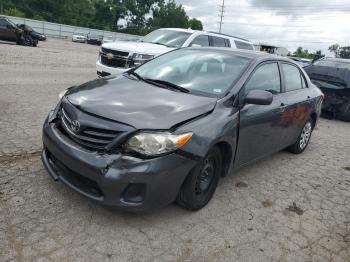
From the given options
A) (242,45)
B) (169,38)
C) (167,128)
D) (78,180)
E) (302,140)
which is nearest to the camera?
(167,128)

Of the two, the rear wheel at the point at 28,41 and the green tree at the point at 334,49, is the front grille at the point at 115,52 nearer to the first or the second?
the rear wheel at the point at 28,41

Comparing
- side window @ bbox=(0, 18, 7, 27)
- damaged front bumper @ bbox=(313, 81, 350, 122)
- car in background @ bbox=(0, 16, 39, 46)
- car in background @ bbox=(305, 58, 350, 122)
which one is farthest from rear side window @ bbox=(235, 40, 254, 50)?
side window @ bbox=(0, 18, 7, 27)

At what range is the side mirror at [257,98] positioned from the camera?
12.5 feet

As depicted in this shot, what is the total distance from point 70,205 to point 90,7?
80155 millimetres

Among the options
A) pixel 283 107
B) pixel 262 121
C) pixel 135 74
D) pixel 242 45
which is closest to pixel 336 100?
pixel 242 45

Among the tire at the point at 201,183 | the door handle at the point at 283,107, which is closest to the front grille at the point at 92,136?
the tire at the point at 201,183

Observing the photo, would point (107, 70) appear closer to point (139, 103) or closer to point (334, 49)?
point (139, 103)

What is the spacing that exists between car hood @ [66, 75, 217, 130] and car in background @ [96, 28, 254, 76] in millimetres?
5071

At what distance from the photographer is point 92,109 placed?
3207 millimetres

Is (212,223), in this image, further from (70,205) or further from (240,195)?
(70,205)

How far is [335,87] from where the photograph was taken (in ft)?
30.9

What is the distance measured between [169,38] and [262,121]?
21.7 feet

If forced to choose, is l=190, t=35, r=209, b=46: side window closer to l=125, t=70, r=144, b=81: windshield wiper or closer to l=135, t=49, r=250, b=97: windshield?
l=135, t=49, r=250, b=97: windshield

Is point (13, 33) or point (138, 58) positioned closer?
point (138, 58)
